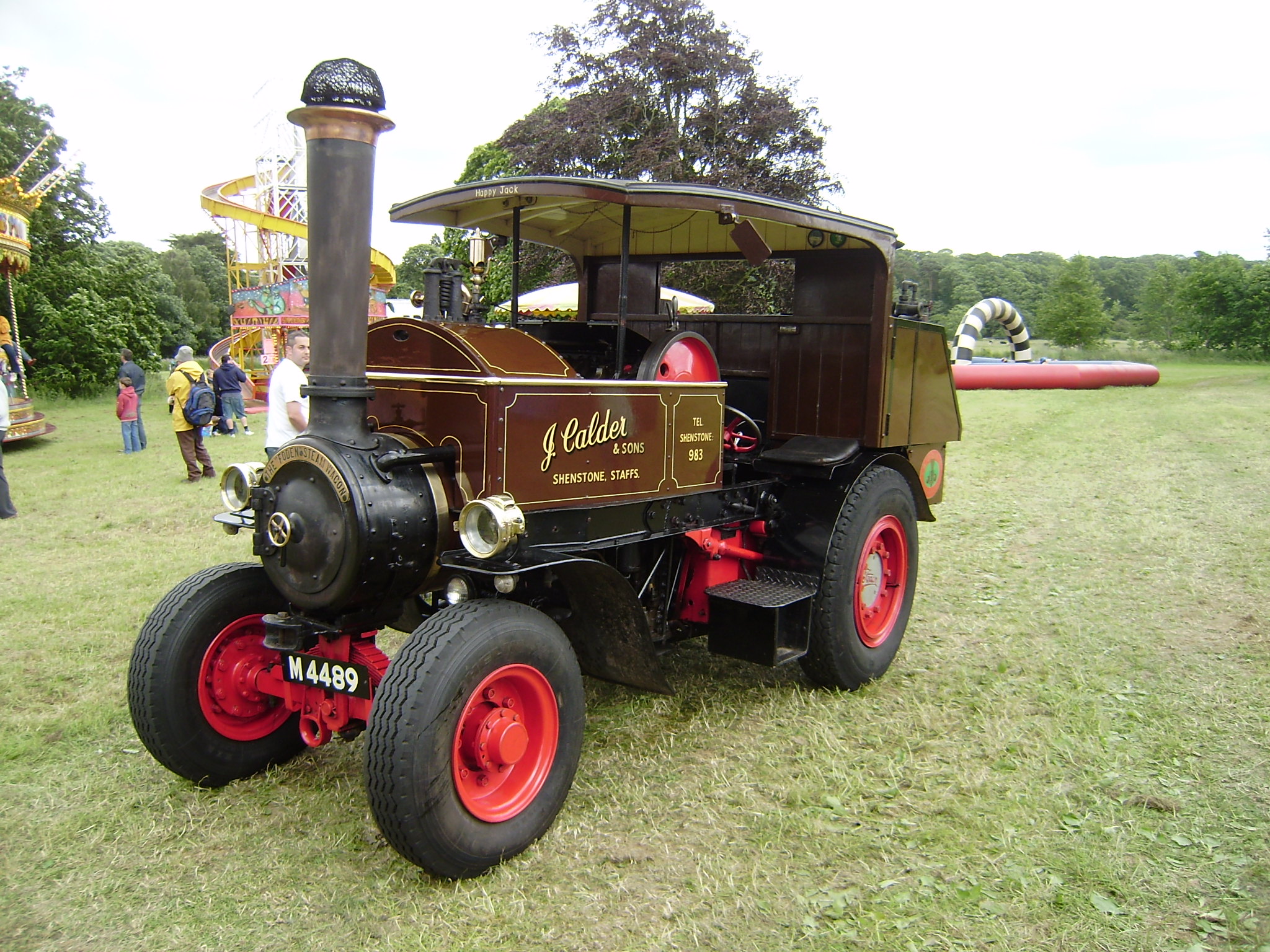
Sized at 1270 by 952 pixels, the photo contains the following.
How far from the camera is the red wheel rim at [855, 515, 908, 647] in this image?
470cm

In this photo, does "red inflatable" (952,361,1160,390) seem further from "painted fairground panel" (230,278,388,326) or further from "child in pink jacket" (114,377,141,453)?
"child in pink jacket" (114,377,141,453)

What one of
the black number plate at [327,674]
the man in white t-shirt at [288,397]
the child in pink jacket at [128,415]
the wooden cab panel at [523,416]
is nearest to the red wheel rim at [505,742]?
the black number plate at [327,674]

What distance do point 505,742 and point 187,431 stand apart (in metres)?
9.00

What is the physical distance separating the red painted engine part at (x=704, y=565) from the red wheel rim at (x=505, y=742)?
128cm

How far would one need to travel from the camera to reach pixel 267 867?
296cm

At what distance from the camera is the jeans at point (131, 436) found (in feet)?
42.0

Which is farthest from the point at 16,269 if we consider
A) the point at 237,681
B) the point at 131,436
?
the point at 237,681

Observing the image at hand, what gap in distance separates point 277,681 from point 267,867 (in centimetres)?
68

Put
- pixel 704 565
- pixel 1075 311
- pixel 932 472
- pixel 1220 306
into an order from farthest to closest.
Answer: pixel 1075 311, pixel 1220 306, pixel 932 472, pixel 704 565

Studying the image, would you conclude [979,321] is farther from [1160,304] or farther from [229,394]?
[1160,304]

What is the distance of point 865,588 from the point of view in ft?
15.8

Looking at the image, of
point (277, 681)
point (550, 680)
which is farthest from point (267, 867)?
point (550, 680)

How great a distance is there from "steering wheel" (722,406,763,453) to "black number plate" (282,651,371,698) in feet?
7.59

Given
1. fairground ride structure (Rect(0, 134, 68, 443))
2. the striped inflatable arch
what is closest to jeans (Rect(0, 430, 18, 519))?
→ fairground ride structure (Rect(0, 134, 68, 443))
